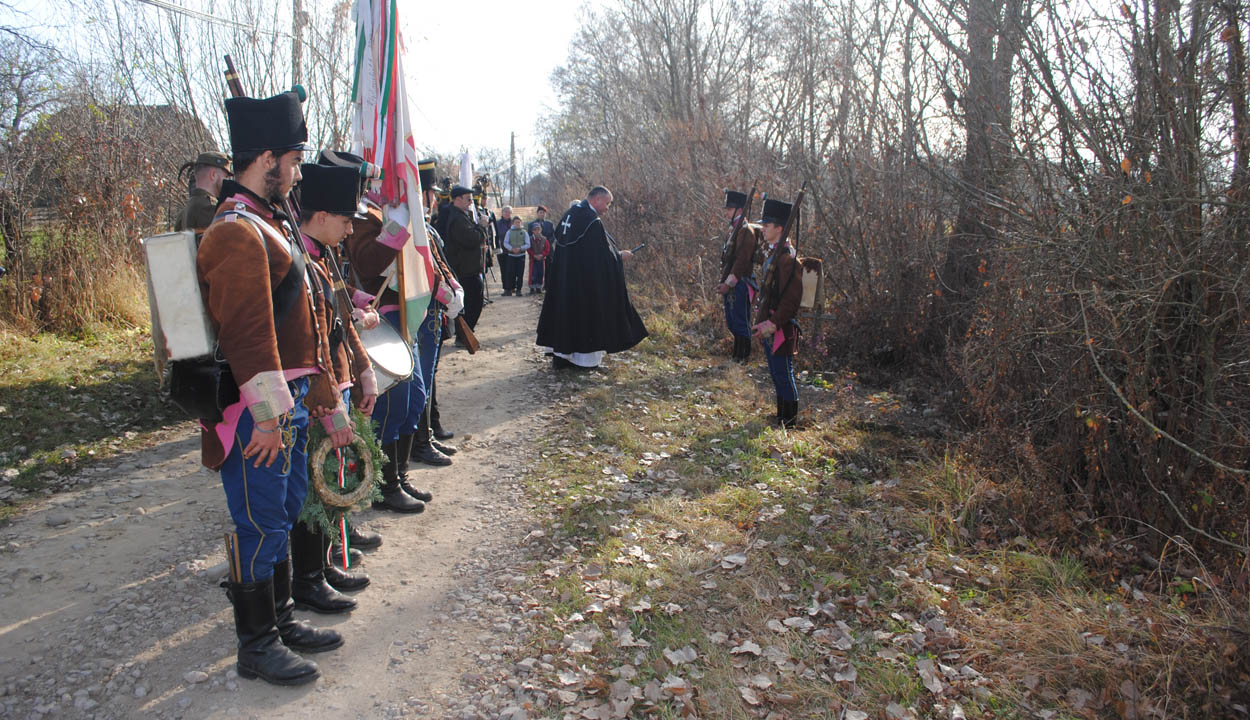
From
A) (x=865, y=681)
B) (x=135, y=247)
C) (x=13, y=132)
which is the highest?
(x=13, y=132)

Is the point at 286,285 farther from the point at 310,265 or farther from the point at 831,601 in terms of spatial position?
the point at 831,601

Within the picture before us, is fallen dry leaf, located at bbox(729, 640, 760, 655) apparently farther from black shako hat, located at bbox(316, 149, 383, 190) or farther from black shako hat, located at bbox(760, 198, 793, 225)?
black shako hat, located at bbox(760, 198, 793, 225)

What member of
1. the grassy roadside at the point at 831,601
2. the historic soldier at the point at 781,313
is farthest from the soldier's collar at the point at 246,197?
the historic soldier at the point at 781,313

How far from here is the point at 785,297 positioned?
23.1 ft

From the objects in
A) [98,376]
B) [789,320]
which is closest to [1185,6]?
[789,320]

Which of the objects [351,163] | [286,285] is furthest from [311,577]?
[351,163]

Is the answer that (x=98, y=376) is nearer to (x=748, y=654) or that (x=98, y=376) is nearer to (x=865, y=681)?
(x=748, y=654)

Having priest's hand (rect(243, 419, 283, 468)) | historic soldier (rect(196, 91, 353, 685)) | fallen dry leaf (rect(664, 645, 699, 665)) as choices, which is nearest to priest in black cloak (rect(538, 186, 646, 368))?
fallen dry leaf (rect(664, 645, 699, 665))

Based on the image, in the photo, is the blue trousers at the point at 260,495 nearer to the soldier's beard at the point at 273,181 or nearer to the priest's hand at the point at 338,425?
the priest's hand at the point at 338,425

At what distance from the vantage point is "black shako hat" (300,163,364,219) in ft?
11.9

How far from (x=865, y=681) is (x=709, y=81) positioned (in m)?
25.5

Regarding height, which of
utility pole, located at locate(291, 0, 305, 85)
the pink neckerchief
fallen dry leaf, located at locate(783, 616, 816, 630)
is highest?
utility pole, located at locate(291, 0, 305, 85)

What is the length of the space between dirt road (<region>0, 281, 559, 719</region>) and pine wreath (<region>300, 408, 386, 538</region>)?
1.98ft

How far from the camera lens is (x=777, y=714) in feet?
11.0
